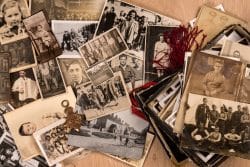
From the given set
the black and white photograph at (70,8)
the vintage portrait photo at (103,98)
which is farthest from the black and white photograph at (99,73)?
the black and white photograph at (70,8)

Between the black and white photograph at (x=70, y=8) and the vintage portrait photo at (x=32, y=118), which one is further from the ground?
the black and white photograph at (x=70, y=8)

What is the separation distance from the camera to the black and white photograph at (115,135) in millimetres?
1074

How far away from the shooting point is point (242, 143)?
990mm

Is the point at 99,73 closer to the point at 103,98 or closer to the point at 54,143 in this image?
the point at 103,98

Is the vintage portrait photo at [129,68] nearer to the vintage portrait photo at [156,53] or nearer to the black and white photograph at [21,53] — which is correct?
the vintage portrait photo at [156,53]

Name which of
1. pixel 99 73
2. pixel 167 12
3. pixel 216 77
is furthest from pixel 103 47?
pixel 216 77

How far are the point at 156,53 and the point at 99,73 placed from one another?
0.46 feet

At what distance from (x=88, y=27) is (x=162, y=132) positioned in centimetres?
30

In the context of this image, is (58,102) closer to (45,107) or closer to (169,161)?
(45,107)

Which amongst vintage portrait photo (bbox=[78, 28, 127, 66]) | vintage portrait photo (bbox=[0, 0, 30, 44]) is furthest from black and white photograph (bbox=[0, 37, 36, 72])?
vintage portrait photo (bbox=[78, 28, 127, 66])

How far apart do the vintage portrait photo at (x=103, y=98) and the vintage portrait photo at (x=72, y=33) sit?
98 millimetres

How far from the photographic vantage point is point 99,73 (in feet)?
3.61

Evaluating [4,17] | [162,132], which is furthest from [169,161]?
[4,17]

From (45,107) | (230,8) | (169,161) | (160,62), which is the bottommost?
(169,161)
